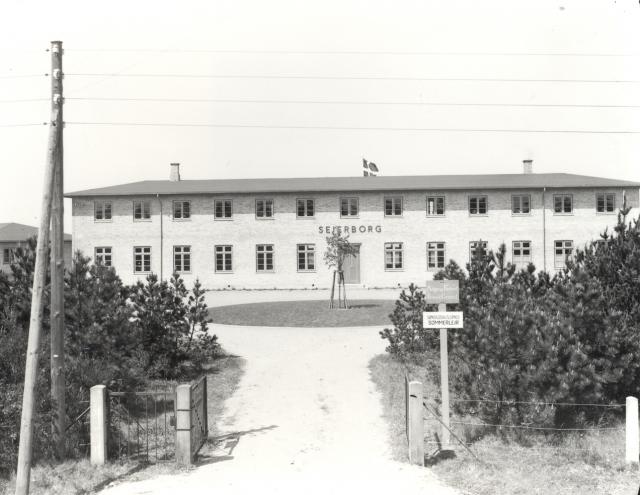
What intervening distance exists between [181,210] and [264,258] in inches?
228

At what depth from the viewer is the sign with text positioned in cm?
923

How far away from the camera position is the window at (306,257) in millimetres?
37656

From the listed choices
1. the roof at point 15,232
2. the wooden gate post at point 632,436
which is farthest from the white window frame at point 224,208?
the wooden gate post at point 632,436

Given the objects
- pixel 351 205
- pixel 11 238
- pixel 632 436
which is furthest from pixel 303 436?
pixel 11 238

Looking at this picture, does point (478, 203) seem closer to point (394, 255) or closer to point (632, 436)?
point (394, 255)

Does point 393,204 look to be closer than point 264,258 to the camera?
Yes

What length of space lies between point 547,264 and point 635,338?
27.4 m

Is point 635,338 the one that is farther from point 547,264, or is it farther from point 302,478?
point 547,264

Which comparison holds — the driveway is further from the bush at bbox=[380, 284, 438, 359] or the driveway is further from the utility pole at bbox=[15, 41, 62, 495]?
the utility pole at bbox=[15, 41, 62, 495]

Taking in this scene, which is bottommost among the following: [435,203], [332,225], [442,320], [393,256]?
[442,320]

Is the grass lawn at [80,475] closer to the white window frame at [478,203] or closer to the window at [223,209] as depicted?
the window at [223,209]

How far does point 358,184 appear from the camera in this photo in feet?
128

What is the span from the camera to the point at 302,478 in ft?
26.2

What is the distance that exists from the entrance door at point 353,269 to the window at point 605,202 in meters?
14.2
